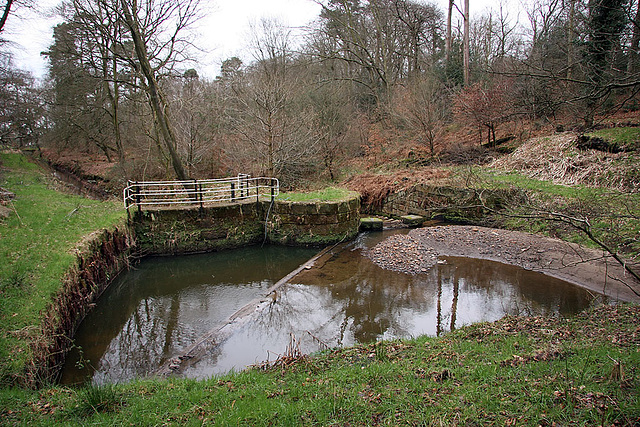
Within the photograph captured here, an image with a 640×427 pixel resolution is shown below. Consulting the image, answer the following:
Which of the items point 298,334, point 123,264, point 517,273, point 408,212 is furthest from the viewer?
point 408,212

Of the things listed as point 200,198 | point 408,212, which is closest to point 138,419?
point 200,198

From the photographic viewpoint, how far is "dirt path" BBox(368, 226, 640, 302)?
27.0 ft

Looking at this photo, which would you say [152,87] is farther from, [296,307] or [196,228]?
[296,307]

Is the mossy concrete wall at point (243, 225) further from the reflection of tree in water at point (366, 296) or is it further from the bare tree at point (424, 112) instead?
the bare tree at point (424, 112)

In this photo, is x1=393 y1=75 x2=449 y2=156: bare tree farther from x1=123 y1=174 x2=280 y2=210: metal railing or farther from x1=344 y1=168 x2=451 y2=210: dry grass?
x1=123 y1=174 x2=280 y2=210: metal railing

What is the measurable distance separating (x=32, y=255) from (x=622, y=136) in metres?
19.1

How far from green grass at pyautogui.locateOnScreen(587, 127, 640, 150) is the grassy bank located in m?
11.5

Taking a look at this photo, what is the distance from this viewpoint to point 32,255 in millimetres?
7062

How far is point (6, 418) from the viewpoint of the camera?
11.1ft

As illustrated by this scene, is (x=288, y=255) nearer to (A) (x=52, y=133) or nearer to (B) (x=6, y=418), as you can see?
(B) (x=6, y=418)

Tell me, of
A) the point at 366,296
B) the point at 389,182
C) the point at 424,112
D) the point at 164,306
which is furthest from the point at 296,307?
the point at 424,112

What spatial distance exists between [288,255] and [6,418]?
8.80 metres

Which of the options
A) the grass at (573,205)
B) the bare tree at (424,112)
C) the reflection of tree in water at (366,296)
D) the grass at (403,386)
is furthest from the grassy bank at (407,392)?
the bare tree at (424,112)

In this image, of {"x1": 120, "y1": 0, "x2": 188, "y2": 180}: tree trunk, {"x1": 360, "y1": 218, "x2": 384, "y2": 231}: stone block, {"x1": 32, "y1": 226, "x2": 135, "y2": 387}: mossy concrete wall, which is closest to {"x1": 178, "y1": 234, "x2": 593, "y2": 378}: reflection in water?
{"x1": 32, "y1": 226, "x2": 135, "y2": 387}: mossy concrete wall
